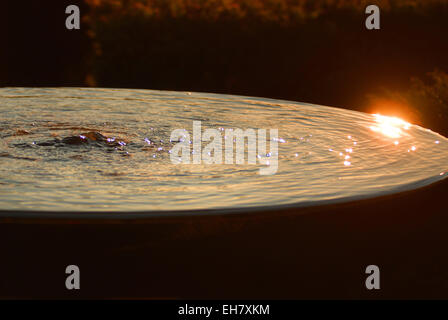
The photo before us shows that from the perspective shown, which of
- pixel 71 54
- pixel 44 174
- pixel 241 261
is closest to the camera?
pixel 44 174

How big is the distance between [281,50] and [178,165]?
518 cm

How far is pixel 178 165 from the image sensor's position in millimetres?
2861

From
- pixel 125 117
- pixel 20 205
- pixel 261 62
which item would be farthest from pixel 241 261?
pixel 261 62

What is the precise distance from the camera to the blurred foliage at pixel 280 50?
765 cm

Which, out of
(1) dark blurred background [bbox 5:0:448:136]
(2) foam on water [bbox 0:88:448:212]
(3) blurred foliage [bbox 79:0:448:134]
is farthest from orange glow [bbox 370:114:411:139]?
(3) blurred foliage [bbox 79:0:448:134]

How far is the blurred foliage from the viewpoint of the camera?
7652 mm

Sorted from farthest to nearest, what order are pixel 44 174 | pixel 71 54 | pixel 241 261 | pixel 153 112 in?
pixel 71 54
pixel 153 112
pixel 241 261
pixel 44 174

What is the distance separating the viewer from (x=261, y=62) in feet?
25.4

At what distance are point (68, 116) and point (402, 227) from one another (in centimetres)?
233

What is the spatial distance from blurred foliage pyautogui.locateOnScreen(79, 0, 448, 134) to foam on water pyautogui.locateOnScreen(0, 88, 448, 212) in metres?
3.12

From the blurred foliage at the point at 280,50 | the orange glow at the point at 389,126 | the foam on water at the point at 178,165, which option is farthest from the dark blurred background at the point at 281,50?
the foam on water at the point at 178,165

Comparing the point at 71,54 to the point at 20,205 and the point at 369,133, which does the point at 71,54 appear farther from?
the point at 20,205

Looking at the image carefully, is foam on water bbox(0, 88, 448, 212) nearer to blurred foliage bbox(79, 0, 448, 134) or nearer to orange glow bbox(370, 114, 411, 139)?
orange glow bbox(370, 114, 411, 139)

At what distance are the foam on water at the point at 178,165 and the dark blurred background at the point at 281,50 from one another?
10.2 ft
